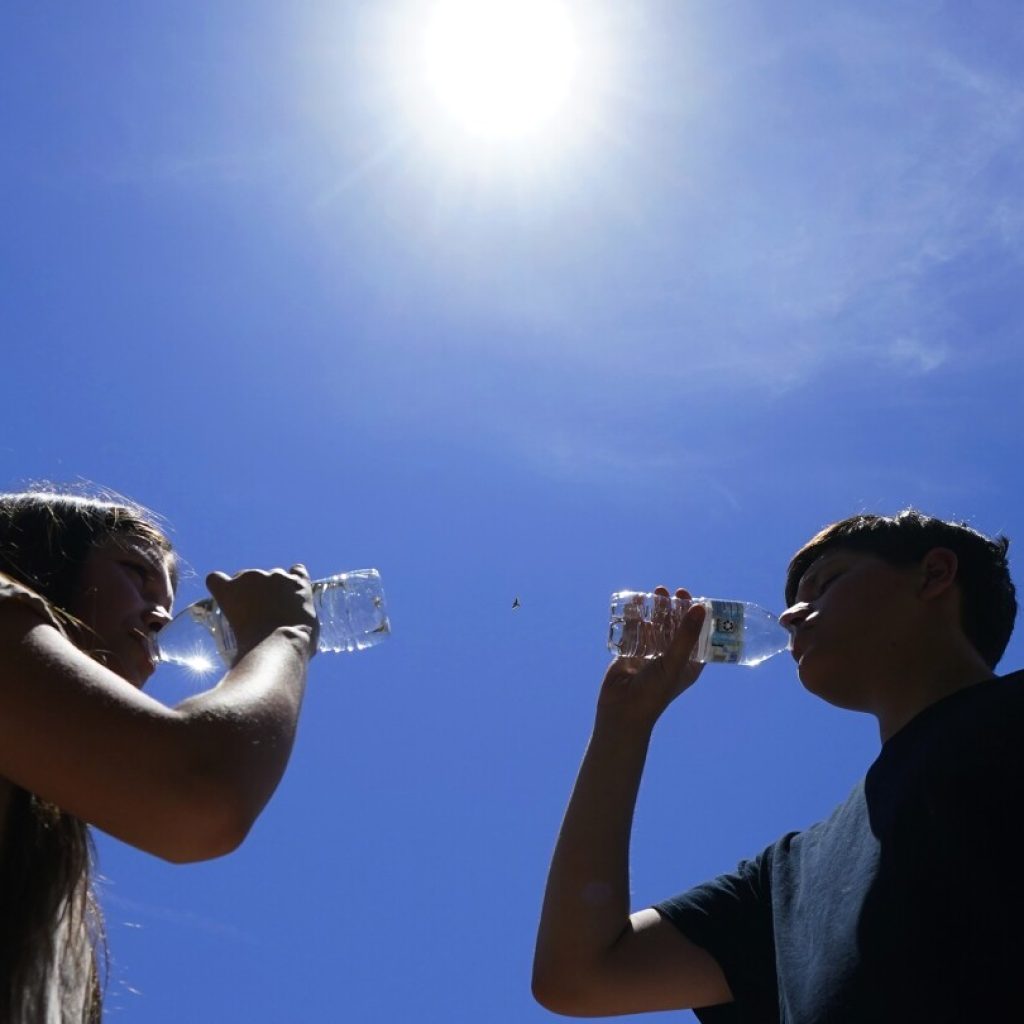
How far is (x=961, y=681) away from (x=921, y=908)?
1.13 meters

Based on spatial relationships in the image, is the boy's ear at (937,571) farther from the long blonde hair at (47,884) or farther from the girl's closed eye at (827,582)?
the long blonde hair at (47,884)

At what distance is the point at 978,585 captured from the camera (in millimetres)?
4160

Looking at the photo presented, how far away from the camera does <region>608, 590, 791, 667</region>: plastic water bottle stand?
4.54 metres

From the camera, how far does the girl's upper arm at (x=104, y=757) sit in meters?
1.94

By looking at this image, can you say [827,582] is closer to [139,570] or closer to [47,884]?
[139,570]

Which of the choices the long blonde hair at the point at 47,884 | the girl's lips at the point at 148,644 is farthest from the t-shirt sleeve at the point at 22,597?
the girl's lips at the point at 148,644

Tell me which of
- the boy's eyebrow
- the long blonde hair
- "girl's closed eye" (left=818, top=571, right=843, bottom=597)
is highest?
the boy's eyebrow

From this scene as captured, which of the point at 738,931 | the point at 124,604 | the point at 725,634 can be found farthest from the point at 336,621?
the point at 738,931

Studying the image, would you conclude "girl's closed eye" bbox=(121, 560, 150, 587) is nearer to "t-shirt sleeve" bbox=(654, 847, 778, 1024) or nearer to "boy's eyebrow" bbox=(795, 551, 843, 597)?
"t-shirt sleeve" bbox=(654, 847, 778, 1024)

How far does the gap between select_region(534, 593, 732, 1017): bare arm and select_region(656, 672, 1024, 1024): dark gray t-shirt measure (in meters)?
0.10

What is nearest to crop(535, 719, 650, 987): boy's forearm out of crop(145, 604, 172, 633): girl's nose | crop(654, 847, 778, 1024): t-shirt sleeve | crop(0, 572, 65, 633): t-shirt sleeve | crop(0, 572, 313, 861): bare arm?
crop(654, 847, 778, 1024): t-shirt sleeve

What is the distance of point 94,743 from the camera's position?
6.37ft

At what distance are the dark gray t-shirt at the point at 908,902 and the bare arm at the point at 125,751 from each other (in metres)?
1.51

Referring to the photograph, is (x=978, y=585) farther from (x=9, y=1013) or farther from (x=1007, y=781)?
(x=9, y=1013)
